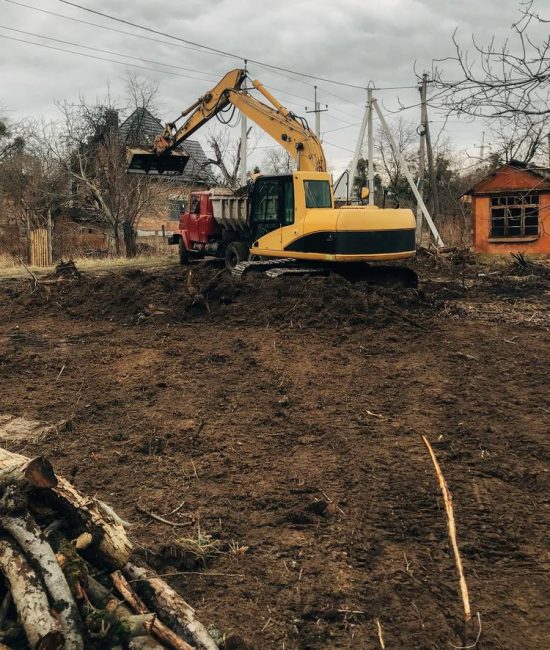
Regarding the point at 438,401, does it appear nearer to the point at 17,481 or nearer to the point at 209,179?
the point at 17,481

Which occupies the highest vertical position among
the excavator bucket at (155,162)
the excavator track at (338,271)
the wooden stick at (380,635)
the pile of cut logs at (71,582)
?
the excavator bucket at (155,162)

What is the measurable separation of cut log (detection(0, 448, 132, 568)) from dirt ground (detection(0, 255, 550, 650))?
0.43 m

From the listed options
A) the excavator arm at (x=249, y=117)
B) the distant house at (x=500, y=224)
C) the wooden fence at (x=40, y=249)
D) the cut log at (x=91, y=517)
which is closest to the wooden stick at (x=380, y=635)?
the cut log at (x=91, y=517)

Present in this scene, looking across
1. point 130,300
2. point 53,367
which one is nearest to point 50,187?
point 130,300

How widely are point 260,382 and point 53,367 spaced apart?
2.51 meters

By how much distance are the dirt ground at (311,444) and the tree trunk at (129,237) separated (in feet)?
47.2

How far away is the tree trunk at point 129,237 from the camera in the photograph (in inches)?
960

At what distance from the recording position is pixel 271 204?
470 inches

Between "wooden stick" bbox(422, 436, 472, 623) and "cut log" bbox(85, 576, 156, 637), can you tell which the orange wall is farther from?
"cut log" bbox(85, 576, 156, 637)

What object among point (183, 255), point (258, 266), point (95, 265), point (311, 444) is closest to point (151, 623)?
point (311, 444)

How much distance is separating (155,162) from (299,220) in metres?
5.82

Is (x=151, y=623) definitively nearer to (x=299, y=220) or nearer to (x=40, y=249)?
(x=299, y=220)

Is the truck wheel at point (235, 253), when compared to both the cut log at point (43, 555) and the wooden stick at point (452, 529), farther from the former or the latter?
the cut log at point (43, 555)

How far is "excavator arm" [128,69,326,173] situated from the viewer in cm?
1260
